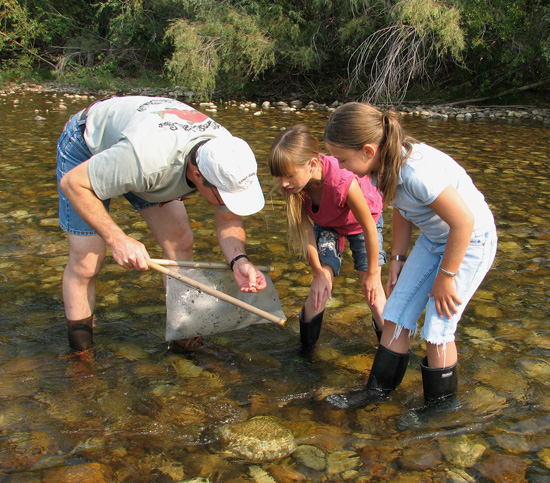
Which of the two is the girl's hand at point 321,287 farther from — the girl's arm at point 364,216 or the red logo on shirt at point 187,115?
the red logo on shirt at point 187,115

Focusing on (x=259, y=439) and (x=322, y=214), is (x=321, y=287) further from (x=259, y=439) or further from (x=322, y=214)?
(x=259, y=439)

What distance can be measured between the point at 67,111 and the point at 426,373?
10429mm

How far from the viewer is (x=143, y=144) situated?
2320 millimetres

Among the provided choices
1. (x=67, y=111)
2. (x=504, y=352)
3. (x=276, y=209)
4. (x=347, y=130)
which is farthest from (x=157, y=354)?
(x=67, y=111)

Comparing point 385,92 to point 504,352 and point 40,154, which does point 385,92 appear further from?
point 504,352

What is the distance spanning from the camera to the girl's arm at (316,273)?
2.73 meters

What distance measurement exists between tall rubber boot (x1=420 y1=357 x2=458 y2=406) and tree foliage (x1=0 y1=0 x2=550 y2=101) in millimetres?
9428

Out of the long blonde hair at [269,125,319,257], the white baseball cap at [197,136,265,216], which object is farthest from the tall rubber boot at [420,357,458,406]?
the white baseball cap at [197,136,265,216]

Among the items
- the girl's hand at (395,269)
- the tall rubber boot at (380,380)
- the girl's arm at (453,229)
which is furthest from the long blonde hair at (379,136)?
the tall rubber boot at (380,380)

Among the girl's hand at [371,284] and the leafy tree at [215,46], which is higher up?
the leafy tree at [215,46]

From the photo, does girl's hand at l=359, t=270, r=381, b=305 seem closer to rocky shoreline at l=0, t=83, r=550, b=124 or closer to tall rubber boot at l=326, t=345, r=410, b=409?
tall rubber boot at l=326, t=345, r=410, b=409

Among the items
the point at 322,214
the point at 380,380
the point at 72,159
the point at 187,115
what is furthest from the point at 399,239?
the point at 72,159

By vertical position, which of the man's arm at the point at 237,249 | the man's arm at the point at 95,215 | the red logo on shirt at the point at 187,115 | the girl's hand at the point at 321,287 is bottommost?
the girl's hand at the point at 321,287

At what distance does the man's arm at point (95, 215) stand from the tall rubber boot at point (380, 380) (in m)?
1.08
